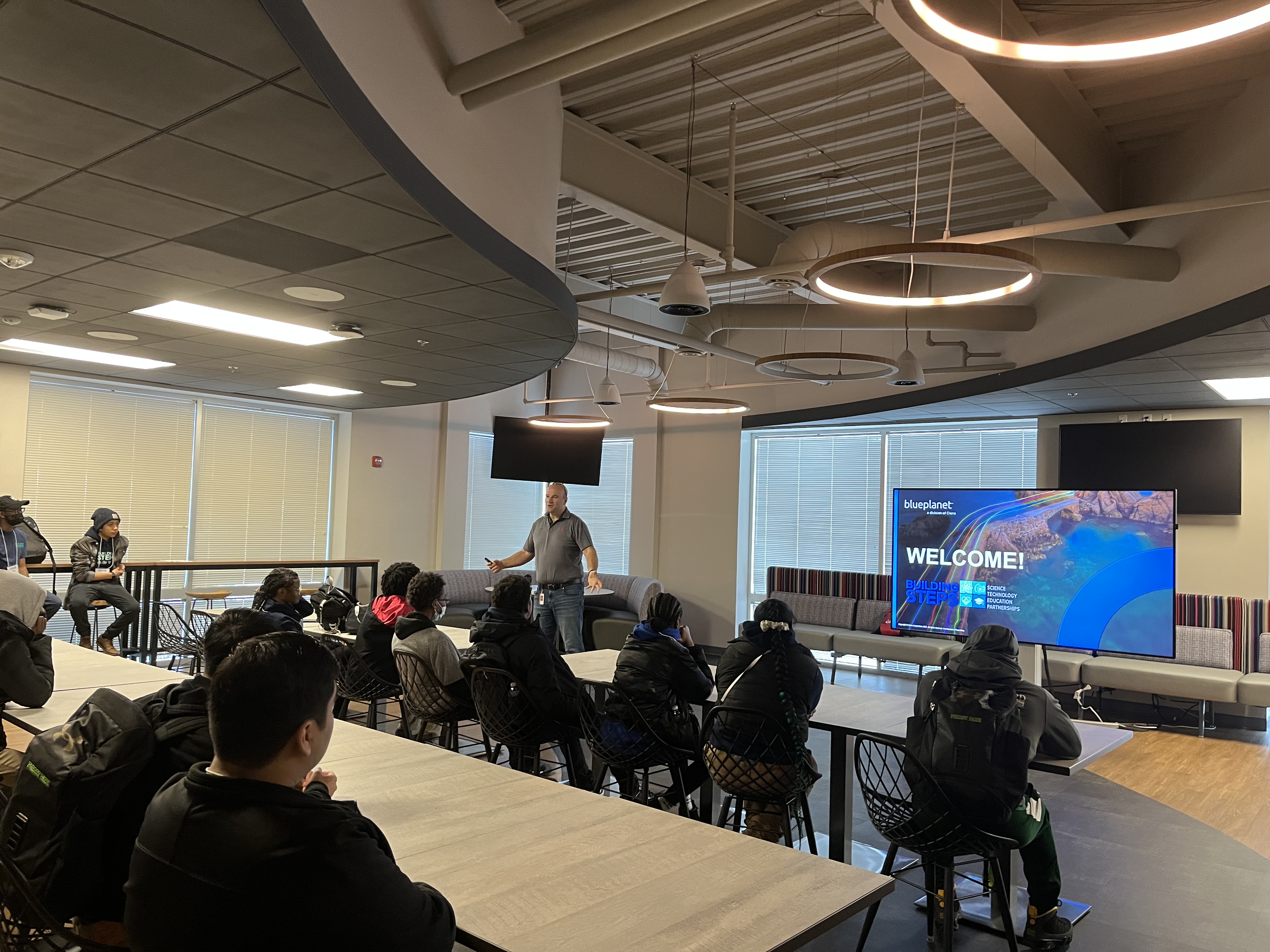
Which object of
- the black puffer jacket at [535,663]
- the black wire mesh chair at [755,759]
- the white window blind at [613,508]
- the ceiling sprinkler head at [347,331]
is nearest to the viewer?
the black wire mesh chair at [755,759]

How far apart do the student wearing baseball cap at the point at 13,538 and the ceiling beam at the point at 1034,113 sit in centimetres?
700

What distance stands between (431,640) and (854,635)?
6.22m

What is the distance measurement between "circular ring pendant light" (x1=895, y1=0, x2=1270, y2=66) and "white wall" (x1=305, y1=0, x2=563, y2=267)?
183 cm

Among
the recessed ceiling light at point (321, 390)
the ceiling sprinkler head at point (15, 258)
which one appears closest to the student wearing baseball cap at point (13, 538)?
the recessed ceiling light at point (321, 390)

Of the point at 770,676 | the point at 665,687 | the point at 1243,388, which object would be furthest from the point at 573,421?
the point at 1243,388

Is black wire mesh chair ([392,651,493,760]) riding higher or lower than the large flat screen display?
lower

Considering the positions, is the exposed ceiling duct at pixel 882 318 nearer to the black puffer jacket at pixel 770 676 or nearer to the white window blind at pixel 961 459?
the white window blind at pixel 961 459

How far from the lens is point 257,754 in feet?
4.76

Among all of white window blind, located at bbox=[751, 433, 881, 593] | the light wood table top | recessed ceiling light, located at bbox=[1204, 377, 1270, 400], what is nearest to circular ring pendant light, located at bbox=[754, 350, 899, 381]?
recessed ceiling light, located at bbox=[1204, 377, 1270, 400]

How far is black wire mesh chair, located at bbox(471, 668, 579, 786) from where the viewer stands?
3.98 meters

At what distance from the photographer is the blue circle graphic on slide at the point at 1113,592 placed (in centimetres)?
499

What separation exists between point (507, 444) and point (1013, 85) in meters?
8.19

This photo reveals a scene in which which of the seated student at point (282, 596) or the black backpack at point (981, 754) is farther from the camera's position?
the seated student at point (282, 596)

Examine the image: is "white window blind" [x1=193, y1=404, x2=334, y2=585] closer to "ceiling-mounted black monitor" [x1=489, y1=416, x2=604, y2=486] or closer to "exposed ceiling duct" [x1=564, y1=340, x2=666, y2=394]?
"ceiling-mounted black monitor" [x1=489, y1=416, x2=604, y2=486]
